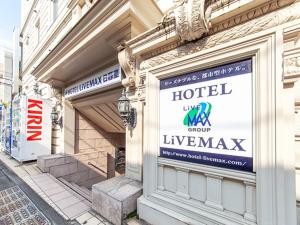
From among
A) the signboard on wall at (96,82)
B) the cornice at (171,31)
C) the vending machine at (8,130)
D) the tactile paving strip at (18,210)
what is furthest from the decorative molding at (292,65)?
the vending machine at (8,130)

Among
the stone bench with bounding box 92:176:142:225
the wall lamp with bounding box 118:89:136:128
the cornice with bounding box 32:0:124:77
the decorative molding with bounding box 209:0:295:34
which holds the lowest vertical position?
the stone bench with bounding box 92:176:142:225

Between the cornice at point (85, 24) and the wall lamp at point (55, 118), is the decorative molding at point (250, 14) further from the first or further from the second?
the wall lamp at point (55, 118)

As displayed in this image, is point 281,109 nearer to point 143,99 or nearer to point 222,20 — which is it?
point 222,20

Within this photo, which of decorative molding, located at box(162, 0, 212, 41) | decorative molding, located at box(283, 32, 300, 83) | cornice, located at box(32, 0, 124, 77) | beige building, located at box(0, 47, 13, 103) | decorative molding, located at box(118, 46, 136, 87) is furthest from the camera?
beige building, located at box(0, 47, 13, 103)

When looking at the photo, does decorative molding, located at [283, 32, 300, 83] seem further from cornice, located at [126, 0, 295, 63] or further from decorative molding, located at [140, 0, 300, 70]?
cornice, located at [126, 0, 295, 63]

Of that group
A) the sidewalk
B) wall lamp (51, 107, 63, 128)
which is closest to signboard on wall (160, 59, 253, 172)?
the sidewalk

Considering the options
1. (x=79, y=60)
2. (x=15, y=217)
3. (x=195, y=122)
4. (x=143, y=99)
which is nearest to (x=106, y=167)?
(x=15, y=217)

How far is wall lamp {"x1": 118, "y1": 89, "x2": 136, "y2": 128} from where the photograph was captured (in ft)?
10.1

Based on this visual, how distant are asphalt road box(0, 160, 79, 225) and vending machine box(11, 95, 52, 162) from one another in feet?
5.83

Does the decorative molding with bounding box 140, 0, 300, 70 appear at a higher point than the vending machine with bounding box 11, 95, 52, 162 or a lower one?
higher

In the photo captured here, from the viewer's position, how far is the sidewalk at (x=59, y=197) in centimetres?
292

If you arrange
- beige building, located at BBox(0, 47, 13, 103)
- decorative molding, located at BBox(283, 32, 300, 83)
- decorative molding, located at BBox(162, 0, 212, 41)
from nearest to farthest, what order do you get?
decorative molding, located at BBox(283, 32, 300, 83) → decorative molding, located at BBox(162, 0, 212, 41) → beige building, located at BBox(0, 47, 13, 103)

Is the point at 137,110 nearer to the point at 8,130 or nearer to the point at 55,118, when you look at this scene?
the point at 55,118

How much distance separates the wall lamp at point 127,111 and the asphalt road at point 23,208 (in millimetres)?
1943
